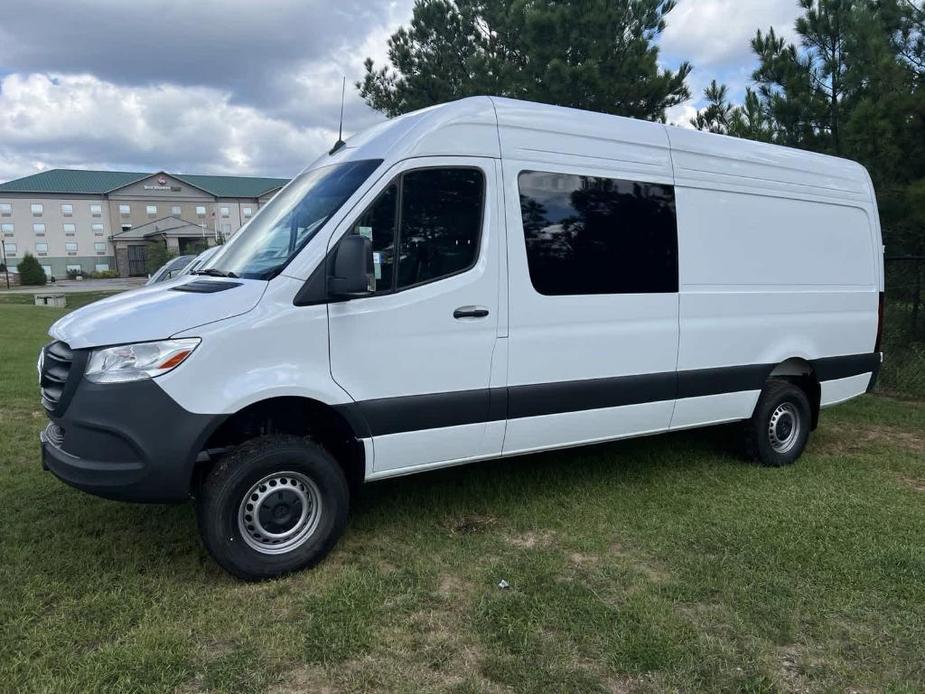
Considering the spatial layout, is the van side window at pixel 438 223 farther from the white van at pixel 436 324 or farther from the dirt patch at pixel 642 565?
the dirt patch at pixel 642 565

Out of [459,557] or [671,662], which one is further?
[459,557]

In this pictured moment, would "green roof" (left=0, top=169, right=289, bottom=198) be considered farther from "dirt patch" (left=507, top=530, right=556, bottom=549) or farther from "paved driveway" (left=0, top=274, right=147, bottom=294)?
"dirt patch" (left=507, top=530, right=556, bottom=549)

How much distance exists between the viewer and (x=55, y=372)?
3643 mm

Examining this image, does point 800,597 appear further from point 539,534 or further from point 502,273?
point 502,273

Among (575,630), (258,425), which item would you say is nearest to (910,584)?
(575,630)

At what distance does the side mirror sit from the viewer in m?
3.62

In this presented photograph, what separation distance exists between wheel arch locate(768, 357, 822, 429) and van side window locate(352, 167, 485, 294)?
302 centimetres

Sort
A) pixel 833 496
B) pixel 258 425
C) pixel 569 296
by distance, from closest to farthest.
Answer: pixel 258 425 → pixel 569 296 → pixel 833 496

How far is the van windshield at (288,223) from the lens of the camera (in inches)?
153

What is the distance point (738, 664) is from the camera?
305 cm

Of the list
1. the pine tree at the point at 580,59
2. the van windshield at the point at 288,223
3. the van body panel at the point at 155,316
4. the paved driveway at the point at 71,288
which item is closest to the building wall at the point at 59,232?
the paved driveway at the point at 71,288

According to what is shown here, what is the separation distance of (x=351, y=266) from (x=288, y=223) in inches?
30.0

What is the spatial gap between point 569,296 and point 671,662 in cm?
224

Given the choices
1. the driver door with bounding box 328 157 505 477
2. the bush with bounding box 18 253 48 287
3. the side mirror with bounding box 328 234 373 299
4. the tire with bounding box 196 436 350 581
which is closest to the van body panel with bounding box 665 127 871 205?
the driver door with bounding box 328 157 505 477
